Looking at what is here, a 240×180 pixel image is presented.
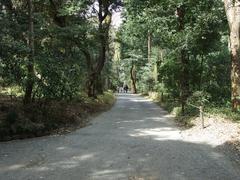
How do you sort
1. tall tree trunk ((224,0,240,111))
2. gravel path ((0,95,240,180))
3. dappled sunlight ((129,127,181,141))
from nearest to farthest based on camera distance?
gravel path ((0,95,240,180)) → dappled sunlight ((129,127,181,141)) → tall tree trunk ((224,0,240,111))

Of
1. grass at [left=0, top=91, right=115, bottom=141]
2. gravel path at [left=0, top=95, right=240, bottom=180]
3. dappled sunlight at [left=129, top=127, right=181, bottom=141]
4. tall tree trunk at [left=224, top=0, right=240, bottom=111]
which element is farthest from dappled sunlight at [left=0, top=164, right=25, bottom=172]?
tall tree trunk at [left=224, top=0, right=240, bottom=111]

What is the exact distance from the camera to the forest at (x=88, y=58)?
1716 cm

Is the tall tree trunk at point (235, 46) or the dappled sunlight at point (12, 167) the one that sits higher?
the tall tree trunk at point (235, 46)

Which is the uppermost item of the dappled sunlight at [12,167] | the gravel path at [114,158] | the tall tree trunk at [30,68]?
the tall tree trunk at [30,68]

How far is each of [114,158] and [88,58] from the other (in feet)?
67.8

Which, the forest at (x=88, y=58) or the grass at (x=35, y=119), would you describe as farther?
the forest at (x=88, y=58)

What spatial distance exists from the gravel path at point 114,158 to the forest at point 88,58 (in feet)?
8.35

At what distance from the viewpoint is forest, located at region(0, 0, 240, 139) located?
56.3 ft

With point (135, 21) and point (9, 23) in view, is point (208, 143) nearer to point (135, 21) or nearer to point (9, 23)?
point (9, 23)

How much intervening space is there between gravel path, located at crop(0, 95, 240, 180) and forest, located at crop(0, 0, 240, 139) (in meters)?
2.54

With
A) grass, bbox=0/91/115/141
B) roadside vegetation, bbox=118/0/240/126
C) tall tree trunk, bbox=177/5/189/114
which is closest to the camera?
grass, bbox=0/91/115/141

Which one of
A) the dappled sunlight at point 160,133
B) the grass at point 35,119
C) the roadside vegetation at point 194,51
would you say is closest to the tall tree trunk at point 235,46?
the roadside vegetation at point 194,51

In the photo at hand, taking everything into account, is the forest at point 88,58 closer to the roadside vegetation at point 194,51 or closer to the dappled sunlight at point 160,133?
the roadside vegetation at point 194,51

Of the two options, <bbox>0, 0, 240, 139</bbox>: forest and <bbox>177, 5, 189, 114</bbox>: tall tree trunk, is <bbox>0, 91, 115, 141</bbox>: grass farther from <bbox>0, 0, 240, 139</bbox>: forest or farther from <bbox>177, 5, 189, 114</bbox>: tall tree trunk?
<bbox>177, 5, 189, 114</bbox>: tall tree trunk
